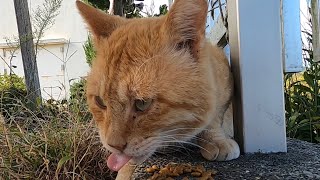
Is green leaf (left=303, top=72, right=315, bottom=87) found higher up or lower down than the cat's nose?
higher up

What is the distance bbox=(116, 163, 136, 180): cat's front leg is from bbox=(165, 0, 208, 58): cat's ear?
1.40ft

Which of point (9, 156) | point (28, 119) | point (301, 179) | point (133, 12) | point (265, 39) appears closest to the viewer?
point (301, 179)

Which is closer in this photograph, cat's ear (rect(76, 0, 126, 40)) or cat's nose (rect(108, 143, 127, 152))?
cat's nose (rect(108, 143, 127, 152))

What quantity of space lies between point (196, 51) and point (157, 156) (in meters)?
0.42

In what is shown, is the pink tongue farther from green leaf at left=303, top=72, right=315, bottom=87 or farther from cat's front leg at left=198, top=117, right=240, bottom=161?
green leaf at left=303, top=72, right=315, bottom=87

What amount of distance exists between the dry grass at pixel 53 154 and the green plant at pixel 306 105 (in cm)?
110

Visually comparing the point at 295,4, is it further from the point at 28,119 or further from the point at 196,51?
the point at 28,119

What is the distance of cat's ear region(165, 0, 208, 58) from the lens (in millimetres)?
1239

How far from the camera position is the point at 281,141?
4.84ft

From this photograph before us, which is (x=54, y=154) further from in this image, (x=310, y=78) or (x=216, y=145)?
(x=310, y=78)

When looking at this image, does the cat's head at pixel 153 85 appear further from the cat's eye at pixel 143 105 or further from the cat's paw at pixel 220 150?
the cat's paw at pixel 220 150

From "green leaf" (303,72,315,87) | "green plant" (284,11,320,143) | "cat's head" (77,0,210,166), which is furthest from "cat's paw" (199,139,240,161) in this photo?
"green leaf" (303,72,315,87)

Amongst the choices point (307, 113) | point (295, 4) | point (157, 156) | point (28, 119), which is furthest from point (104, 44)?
point (307, 113)

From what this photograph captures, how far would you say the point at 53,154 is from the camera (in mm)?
1809
